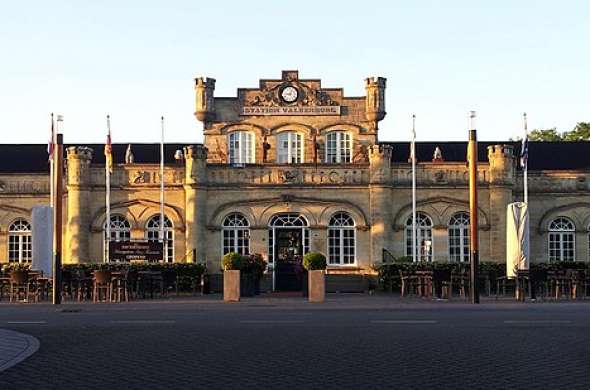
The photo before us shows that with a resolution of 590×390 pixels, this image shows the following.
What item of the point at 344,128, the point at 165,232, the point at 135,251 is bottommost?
the point at 135,251

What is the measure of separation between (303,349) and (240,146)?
28.5 metres

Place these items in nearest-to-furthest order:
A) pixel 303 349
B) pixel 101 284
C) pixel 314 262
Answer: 1. pixel 303 349
2. pixel 101 284
3. pixel 314 262

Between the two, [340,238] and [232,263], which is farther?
[340,238]

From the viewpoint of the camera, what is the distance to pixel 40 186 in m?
40.9

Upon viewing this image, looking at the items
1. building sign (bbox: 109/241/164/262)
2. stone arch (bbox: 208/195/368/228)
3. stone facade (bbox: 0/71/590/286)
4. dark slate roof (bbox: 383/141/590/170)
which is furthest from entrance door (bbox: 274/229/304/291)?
dark slate roof (bbox: 383/141/590/170)

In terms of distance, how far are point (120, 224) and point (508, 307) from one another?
1988 cm

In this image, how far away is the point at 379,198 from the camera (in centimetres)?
3934

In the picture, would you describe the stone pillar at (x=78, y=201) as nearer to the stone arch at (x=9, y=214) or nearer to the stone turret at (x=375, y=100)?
the stone arch at (x=9, y=214)

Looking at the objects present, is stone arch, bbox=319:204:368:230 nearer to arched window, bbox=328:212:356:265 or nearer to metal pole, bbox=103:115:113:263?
arched window, bbox=328:212:356:265

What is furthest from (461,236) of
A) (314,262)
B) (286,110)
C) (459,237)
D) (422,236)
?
(314,262)

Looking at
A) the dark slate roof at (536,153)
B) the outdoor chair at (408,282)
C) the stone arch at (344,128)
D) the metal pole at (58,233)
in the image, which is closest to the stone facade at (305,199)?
the stone arch at (344,128)

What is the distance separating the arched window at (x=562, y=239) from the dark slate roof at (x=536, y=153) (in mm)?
4786

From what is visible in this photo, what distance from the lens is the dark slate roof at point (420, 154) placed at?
4566 centimetres

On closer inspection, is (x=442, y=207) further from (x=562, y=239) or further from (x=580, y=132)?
(x=580, y=132)
